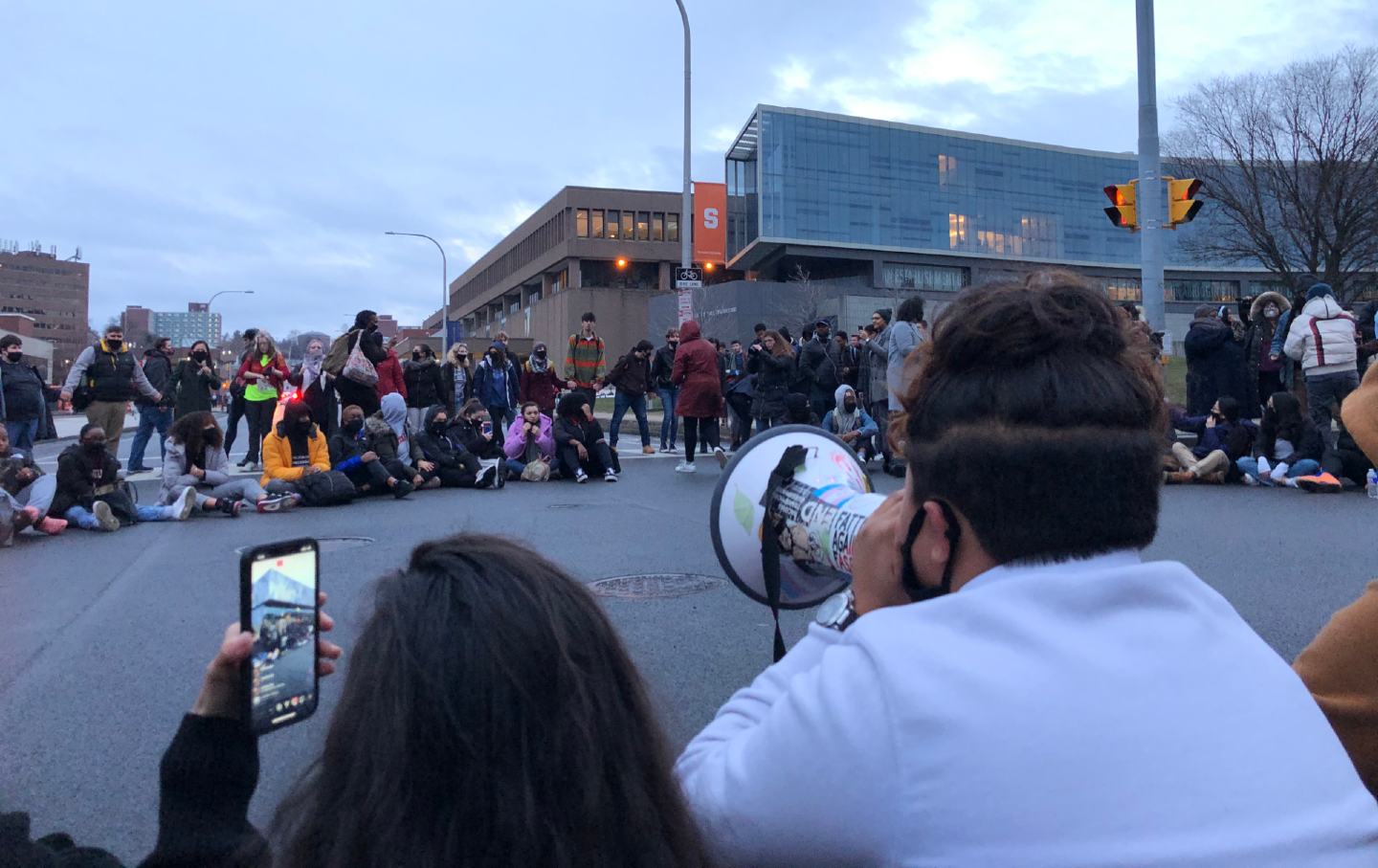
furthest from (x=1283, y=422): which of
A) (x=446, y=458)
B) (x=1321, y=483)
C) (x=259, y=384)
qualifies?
(x=259, y=384)

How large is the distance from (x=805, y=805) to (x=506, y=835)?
0.36 metres

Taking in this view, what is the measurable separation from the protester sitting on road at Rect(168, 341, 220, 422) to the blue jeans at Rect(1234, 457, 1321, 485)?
13419mm

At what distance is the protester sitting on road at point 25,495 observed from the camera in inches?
354

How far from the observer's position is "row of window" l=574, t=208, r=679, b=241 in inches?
3267

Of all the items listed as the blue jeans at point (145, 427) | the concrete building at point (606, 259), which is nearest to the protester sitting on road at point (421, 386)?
the blue jeans at point (145, 427)

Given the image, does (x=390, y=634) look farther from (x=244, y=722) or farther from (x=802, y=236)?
(x=802, y=236)

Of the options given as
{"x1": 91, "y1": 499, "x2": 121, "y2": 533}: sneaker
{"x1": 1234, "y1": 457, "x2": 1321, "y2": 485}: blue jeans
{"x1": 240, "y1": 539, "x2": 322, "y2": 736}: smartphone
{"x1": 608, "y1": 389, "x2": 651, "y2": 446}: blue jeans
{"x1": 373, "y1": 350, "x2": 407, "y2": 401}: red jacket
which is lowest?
{"x1": 91, "y1": 499, "x2": 121, "y2": 533}: sneaker

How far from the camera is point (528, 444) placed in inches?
547

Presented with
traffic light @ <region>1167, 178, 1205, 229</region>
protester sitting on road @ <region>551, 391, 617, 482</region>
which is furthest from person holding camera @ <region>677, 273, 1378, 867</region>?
traffic light @ <region>1167, 178, 1205, 229</region>

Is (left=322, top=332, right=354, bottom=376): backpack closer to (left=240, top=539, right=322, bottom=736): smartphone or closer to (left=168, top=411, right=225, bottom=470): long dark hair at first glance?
(left=168, top=411, right=225, bottom=470): long dark hair

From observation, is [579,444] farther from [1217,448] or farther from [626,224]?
[626,224]

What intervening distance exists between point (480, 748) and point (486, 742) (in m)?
0.01

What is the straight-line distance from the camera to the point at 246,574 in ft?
5.84

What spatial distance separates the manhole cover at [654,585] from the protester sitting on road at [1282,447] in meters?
7.38
